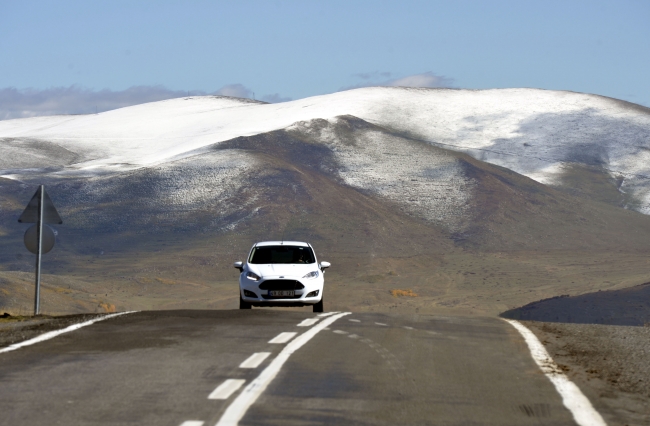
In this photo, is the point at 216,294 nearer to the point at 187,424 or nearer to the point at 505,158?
the point at 187,424

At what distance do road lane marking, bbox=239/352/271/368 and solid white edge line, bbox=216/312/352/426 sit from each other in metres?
0.15

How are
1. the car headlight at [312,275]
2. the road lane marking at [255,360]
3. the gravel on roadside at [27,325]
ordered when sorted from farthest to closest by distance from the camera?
the car headlight at [312,275] < the gravel on roadside at [27,325] < the road lane marking at [255,360]

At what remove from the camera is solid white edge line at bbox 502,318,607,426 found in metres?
8.77

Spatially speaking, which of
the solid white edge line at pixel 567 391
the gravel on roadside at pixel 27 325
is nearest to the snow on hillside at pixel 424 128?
the gravel on roadside at pixel 27 325

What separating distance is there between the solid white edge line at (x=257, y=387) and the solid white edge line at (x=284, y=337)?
13 centimetres

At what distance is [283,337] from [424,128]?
131 m

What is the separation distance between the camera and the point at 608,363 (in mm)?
12320

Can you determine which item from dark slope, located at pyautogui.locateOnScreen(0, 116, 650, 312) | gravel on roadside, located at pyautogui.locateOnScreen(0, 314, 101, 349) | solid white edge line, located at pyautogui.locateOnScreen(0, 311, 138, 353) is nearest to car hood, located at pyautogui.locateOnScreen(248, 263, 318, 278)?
gravel on roadside, located at pyautogui.locateOnScreen(0, 314, 101, 349)

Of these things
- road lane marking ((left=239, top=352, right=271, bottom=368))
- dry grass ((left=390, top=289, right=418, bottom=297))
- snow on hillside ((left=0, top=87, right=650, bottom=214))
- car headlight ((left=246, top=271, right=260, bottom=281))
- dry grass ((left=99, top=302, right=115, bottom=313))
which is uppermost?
snow on hillside ((left=0, top=87, right=650, bottom=214))

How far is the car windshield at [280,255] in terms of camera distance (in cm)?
2281

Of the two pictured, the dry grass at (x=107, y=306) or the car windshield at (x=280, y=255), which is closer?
the car windshield at (x=280, y=255)

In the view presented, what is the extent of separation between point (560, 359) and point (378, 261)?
62894 millimetres

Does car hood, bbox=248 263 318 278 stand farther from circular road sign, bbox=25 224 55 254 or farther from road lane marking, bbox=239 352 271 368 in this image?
road lane marking, bbox=239 352 271 368

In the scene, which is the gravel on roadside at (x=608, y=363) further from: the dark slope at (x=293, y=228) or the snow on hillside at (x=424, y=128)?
the snow on hillside at (x=424, y=128)
